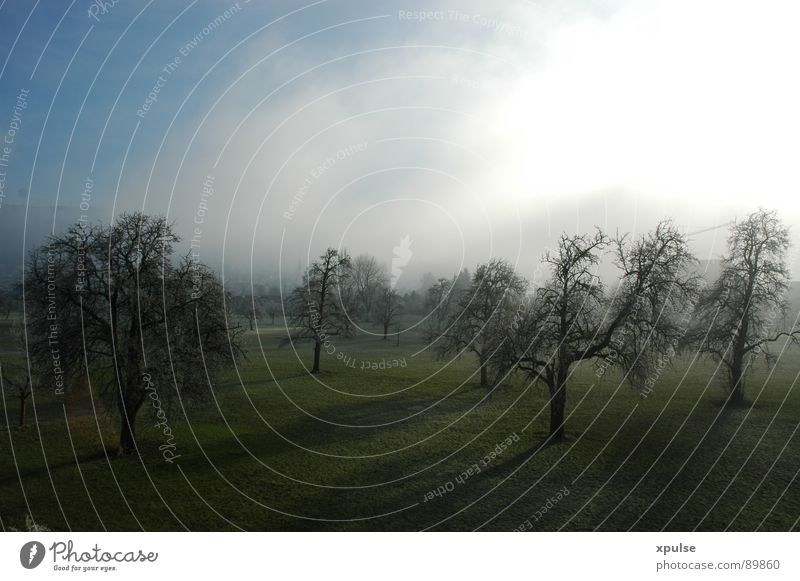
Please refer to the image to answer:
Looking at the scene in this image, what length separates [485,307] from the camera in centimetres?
2892

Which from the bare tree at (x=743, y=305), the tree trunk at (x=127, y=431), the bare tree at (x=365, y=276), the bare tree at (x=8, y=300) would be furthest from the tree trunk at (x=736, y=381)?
the bare tree at (x=8, y=300)

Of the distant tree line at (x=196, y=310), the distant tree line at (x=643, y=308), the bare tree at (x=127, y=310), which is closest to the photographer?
the bare tree at (x=127, y=310)

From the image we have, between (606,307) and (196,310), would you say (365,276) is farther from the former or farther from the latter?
(606,307)

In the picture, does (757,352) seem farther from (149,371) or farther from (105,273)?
(105,273)

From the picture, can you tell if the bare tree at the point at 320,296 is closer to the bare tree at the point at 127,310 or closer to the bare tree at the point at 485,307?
the bare tree at the point at 485,307

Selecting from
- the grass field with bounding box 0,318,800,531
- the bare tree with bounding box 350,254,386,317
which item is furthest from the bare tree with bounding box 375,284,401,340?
the grass field with bounding box 0,318,800,531

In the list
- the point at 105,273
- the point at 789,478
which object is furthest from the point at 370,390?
the point at 789,478

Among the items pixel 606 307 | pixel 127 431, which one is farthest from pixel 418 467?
pixel 127 431

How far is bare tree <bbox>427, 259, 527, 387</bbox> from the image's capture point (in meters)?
26.3

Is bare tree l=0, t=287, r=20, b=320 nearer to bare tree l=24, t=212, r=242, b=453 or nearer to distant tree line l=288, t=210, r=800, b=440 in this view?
bare tree l=24, t=212, r=242, b=453

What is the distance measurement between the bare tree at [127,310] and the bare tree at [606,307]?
11.6m

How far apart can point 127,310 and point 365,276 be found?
23.4 metres

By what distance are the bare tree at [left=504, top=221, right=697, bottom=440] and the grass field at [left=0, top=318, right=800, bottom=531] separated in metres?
3.16

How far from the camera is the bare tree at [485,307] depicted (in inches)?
1034
